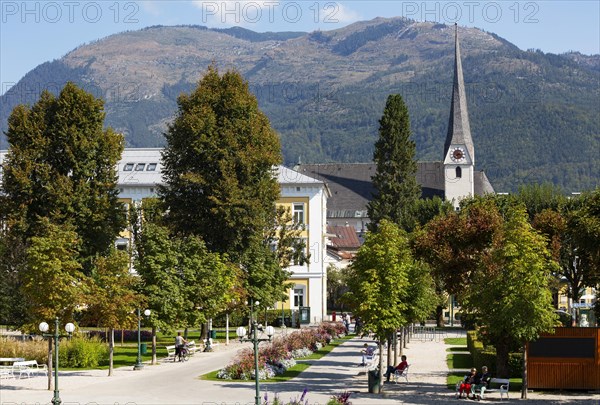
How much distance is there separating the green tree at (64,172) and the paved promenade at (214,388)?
45.6 ft

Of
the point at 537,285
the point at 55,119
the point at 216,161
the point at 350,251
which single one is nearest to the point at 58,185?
the point at 55,119

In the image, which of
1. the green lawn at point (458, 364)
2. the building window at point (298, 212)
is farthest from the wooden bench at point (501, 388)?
the building window at point (298, 212)

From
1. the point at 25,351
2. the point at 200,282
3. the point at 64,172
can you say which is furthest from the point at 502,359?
the point at 64,172

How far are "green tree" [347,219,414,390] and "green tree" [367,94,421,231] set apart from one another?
57862mm

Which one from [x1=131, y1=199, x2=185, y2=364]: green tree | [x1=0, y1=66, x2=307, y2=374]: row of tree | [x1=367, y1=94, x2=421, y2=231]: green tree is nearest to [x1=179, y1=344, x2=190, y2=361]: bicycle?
[x1=131, y1=199, x2=185, y2=364]: green tree

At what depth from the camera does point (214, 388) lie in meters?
38.9

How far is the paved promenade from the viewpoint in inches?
1387

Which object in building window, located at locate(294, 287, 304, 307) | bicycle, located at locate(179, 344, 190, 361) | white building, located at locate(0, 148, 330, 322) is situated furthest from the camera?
building window, located at locate(294, 287, 304, 307)

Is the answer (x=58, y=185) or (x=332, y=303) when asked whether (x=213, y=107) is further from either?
(x=332, y=303)

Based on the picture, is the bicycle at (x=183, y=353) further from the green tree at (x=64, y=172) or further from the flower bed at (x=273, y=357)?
the green tree at (x=64, y=172)

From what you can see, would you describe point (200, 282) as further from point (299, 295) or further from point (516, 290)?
point (299, 295)

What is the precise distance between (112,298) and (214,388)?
903 cm

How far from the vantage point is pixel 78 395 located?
1448 inches

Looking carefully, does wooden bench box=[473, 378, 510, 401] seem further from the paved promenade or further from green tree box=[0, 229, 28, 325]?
green tree box=[0, 229, 28, 325]
